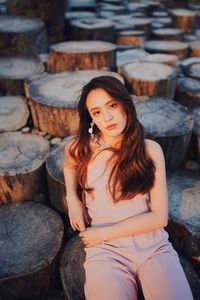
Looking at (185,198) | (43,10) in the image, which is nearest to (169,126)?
(185,198)

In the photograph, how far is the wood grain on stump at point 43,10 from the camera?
14.8 feet

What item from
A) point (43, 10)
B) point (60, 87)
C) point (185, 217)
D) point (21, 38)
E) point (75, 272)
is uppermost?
point (43, 10)

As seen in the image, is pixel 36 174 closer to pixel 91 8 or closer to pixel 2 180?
pixel 2 180

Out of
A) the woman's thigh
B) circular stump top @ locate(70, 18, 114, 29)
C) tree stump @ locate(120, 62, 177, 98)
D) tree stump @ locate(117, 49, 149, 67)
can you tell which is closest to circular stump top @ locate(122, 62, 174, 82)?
tree stump @ locate(120, 62, 177, 98)

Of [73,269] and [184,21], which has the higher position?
[184,21]

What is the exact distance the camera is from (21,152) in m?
2.39

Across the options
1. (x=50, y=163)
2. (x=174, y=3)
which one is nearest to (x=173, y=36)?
(x=174, y=3)

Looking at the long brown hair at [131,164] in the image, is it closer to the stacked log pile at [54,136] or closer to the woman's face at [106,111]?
the woman's face at [106,111]

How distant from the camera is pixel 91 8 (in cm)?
671

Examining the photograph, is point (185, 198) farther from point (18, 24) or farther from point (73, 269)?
point (18, 24)

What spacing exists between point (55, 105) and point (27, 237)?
112 centimetres

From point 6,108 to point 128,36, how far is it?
10.4 ft

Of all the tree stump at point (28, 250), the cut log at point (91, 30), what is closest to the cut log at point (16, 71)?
the cut log at point (91, 30)

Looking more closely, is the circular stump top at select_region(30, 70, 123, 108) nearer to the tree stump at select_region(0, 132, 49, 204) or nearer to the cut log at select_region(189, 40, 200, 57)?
the tree stump at select_region(0, 132, 49, 204)
